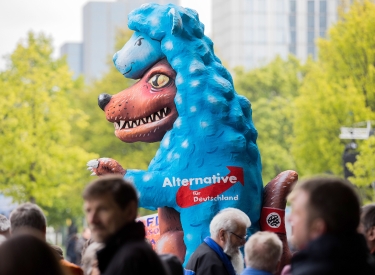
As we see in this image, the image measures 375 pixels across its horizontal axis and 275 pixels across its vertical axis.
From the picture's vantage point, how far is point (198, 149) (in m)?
8.85

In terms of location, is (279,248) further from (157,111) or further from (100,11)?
(100,11)

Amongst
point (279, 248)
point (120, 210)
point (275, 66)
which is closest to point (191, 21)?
point (279, 248)

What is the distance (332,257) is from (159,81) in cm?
564

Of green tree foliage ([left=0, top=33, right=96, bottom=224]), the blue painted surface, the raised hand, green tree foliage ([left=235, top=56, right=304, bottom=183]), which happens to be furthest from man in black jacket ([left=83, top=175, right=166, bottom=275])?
green tree foliage ([left=235, top=56, right=304, bottom=183])

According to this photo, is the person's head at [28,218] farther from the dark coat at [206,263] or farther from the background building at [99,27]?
the background building at [99,27]

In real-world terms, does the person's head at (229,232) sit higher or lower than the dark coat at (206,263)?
higher

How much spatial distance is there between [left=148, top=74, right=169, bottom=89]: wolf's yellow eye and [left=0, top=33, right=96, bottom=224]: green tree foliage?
13405 mm

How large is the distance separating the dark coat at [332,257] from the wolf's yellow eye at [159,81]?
5496 millimetres

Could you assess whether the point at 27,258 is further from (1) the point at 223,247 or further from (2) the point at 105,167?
(2) the point at 105,167

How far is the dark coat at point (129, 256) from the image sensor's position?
395 cm

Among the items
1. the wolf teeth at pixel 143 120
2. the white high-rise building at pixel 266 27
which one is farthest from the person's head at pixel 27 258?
Answer: the white high-rise building at pixel 266 27

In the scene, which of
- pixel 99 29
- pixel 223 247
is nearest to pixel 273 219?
pixel 223 247

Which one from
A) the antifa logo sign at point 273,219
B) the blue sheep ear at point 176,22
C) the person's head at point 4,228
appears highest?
the blue sheep ear at point 176,22

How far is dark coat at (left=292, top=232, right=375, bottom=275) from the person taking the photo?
3.83 meters
